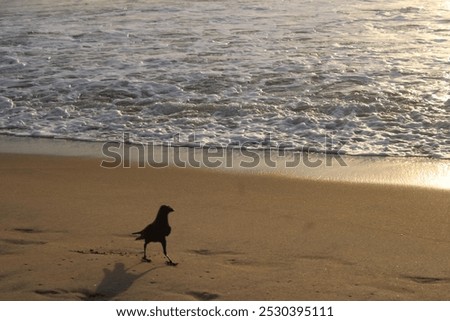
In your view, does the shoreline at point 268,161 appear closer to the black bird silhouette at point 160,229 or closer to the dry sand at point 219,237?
the dry sand at point 219,237

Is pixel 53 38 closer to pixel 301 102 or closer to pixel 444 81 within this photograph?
pixel 301 102

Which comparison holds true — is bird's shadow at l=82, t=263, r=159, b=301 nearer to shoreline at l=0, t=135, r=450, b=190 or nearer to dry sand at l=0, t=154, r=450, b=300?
dry sand at l=0, t=154, r=450, b=300

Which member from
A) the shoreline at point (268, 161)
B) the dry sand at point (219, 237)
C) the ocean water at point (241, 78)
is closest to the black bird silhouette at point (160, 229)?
the dry sand at point (219, 237)

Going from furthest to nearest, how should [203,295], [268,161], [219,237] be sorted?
[268,161]
[219,237]
[203,295]

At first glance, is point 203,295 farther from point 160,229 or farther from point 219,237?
point 219,237

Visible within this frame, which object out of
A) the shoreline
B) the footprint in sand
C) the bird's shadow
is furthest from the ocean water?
the footprint in sand

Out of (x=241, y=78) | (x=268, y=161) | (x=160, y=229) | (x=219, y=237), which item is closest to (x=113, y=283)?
(x=160, y=229)

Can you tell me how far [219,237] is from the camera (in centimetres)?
507

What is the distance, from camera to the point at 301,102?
878 cm

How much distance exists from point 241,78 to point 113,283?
581cm

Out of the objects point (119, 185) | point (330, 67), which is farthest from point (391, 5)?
point (119, 185)

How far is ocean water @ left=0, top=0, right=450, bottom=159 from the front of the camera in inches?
314

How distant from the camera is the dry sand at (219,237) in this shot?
4305 millimetres

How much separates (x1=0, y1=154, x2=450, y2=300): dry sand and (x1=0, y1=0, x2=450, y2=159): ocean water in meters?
1.36
